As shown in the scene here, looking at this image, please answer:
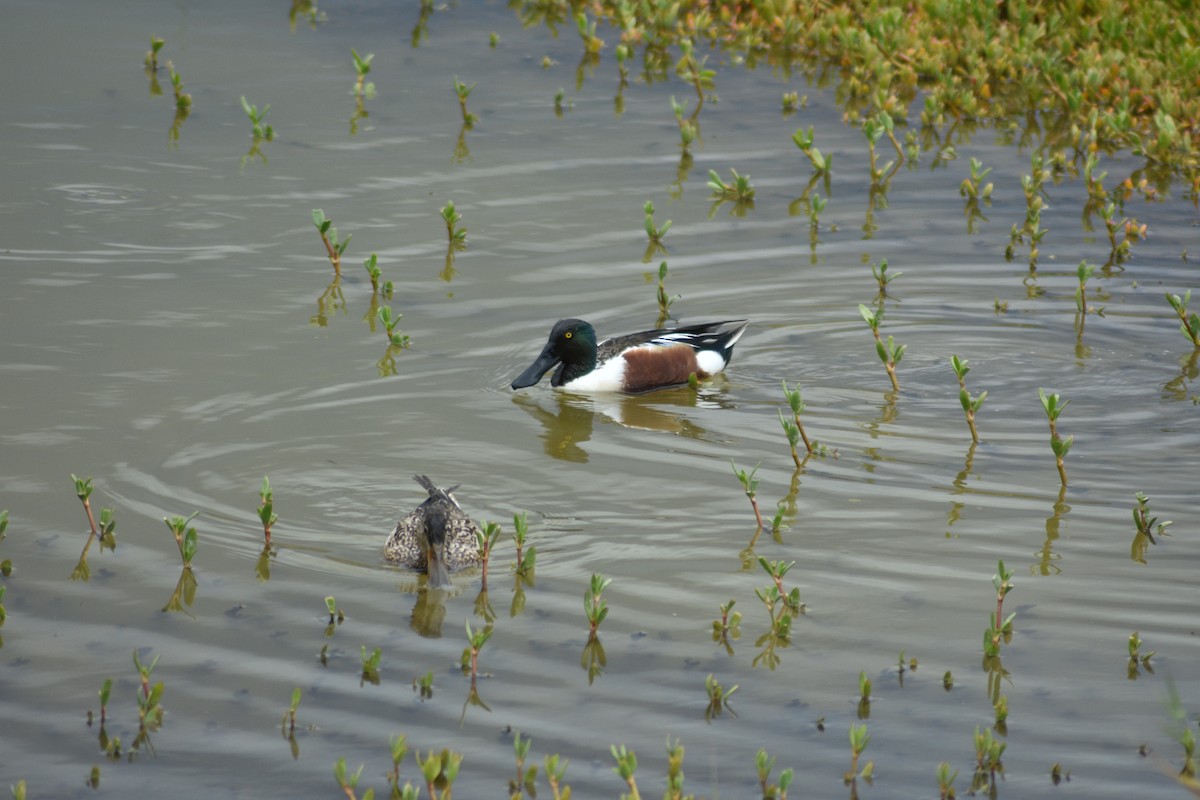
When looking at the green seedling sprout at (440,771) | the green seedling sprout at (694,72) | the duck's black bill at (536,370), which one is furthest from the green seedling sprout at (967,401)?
the green seedling sprout at (694,72)

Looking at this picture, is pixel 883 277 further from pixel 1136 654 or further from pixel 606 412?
pixel 1136 654

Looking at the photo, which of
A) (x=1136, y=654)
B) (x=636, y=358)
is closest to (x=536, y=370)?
(x=636, y=358)

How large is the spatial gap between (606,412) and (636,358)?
37 cm

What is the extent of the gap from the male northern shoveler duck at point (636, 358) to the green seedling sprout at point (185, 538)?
2.70 metres

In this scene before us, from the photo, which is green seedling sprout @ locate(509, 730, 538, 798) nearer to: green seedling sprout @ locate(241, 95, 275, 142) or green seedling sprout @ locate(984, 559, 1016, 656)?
green seedling sprout @ locate(984, 559, 1016, 656)

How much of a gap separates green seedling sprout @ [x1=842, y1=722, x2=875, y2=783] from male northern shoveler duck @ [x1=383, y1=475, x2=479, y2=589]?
1847 mm

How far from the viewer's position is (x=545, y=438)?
7.46 m

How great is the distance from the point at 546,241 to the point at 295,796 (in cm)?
585

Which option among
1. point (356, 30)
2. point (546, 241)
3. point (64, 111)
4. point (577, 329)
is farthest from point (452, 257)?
point (356, 30)

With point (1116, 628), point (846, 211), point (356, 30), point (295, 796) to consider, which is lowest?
point (295, 796)

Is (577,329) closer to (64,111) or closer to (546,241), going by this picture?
(546,241)

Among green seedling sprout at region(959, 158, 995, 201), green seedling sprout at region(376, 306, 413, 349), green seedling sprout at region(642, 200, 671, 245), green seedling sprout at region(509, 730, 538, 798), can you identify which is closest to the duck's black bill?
green seedling sprout at region(376, 306, 413, 349)

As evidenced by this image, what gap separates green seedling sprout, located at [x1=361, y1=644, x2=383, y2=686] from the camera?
4941 millimetres

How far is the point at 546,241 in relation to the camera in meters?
9.78
